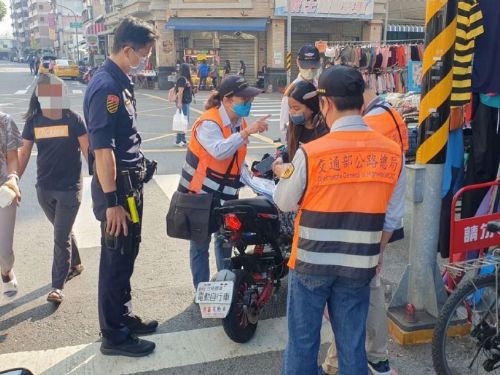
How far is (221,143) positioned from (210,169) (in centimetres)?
27

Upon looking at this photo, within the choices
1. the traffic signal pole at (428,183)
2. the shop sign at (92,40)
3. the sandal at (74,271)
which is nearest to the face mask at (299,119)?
the traffic signal pole at (428,183)

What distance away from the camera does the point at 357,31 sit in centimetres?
2956

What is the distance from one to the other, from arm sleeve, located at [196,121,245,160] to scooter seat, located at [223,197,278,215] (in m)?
0.34

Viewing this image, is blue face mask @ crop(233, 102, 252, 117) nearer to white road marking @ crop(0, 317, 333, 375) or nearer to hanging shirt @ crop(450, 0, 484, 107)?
hanging shirt @ crop(450, 0, 484, 107)

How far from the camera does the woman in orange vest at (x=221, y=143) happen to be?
345 cm

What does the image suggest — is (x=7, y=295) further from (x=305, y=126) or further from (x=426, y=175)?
(x=426, y=175)

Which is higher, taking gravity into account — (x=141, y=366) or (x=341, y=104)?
(x=341, y=104)

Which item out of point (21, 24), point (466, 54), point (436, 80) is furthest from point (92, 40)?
point (21, 24)

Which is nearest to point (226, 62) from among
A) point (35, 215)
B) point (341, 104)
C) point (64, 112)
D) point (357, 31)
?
point (357, 31)

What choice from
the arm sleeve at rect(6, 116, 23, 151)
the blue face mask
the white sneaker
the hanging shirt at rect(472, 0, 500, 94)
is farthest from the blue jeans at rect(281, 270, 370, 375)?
the white sneaker

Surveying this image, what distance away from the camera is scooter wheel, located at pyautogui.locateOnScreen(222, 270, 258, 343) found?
11.0ft

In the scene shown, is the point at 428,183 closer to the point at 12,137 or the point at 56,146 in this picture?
the point at 56,146

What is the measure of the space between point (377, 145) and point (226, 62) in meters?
26.0

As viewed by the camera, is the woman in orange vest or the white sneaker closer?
the woman in orange vest
